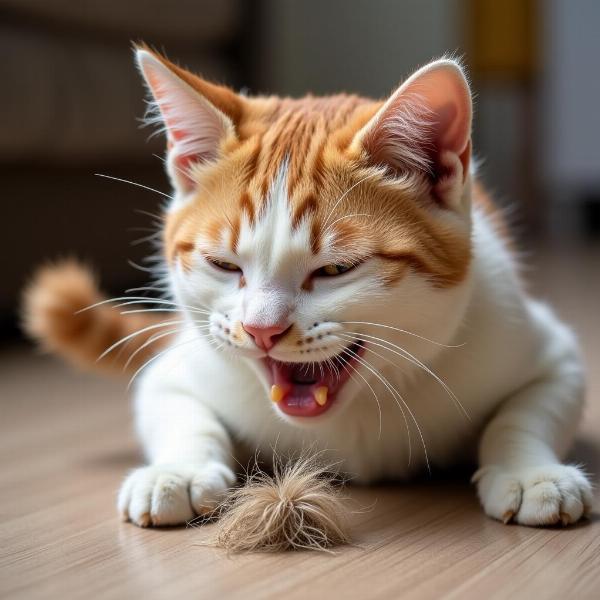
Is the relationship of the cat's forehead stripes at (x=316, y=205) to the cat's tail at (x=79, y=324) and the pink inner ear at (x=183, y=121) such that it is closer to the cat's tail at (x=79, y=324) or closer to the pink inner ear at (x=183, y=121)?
the pink inner ear at (x=183, y=121)

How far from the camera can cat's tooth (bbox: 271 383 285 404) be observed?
1.14 m

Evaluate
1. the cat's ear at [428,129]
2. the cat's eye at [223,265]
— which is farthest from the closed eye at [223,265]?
the cat's ear at [428,129]

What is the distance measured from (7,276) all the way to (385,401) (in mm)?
1481

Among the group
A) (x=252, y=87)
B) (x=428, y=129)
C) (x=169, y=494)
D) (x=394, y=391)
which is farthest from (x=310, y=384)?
(x=252, y=87)

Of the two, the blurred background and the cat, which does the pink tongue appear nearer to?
the cat

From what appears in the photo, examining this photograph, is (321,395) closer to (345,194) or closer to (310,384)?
(310,384)

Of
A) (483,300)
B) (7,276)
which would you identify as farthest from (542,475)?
(7,276)

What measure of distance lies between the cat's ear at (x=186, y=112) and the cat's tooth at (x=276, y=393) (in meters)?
0.32

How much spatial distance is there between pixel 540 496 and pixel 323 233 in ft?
1.31

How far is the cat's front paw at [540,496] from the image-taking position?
1082mm

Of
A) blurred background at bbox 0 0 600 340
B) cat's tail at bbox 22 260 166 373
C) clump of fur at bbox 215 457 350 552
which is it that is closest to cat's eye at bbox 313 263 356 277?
clump of fur at bbox 215 457 350 552

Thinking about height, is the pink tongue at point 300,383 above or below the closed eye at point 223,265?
below

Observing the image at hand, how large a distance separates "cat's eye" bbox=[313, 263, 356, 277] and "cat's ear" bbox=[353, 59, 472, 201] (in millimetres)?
162

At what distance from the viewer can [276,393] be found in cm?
114
